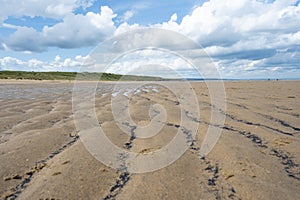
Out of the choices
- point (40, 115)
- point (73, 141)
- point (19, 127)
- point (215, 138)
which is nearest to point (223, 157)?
point (215, 138)

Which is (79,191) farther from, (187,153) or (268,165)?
(268,165)

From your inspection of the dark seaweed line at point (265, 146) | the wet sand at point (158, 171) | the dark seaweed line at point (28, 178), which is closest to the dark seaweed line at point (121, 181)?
the wet sand at point (158, 171)

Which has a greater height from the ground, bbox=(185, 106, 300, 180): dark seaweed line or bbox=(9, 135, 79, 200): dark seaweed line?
bbox=(185, 106, 300, 180): dark seaweed line

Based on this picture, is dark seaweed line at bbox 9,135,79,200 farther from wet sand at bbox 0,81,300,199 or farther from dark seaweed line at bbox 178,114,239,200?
dark seaweed line at bbox 178,114,239,200

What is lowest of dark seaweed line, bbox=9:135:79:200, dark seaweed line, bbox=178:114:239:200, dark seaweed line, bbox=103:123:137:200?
dark seaweed line, bbox=9:135:79:200

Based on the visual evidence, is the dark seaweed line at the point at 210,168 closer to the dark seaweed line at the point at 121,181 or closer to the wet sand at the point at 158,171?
the wet sand at the point at 158,171

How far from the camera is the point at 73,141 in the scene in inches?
193

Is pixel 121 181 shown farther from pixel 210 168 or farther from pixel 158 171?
pixel 210 168

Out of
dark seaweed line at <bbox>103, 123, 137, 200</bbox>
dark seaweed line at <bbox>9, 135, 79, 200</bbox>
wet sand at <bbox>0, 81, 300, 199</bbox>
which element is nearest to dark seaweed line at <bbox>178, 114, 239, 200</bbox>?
wet sand at <bbox>0, 81, 300, 199</bbox>

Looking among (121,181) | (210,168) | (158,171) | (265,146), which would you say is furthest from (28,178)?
(265,146)

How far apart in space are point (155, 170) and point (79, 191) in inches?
39.9

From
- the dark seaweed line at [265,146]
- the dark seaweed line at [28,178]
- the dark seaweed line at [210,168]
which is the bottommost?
the dark seaweed line at [28,178]

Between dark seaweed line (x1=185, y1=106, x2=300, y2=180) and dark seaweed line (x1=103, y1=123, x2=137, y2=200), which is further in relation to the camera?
dark seaweed line (x1=185, y1=106, x2=300, y2=180)

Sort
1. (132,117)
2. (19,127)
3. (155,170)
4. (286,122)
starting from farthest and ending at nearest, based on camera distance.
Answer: (132,117) → (286,122) → (19,127) → (155,170)
